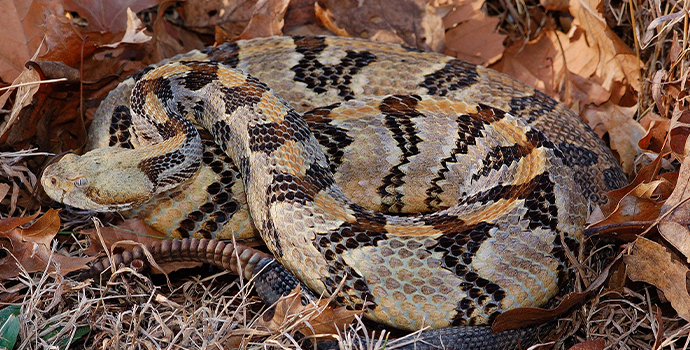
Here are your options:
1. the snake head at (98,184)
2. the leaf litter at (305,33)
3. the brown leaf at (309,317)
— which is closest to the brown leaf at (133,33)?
the leaf litter at (305,33)

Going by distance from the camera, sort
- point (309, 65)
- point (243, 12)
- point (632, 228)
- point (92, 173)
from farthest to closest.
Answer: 1. point (243, 12)
2. point (309, 65)
3. point (92, 173)
4. point (632, 228)

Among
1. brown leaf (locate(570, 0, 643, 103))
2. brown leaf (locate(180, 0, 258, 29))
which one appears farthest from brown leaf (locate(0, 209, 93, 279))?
brown leaf (locate(570, 0, 643, 103))

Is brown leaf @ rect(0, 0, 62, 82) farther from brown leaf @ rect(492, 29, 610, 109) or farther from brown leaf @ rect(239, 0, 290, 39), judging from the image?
brown leaf @ rect(492, 29, 610, 109)

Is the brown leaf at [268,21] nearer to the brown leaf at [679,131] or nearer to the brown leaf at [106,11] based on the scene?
the brown leaf at [106,11]

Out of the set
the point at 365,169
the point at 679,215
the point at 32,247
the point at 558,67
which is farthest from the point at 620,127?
the point at 32,247

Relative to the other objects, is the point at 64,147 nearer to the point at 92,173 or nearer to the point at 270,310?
the point at 92,173

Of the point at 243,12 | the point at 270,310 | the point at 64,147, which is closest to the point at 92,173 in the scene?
the point at 64,147
